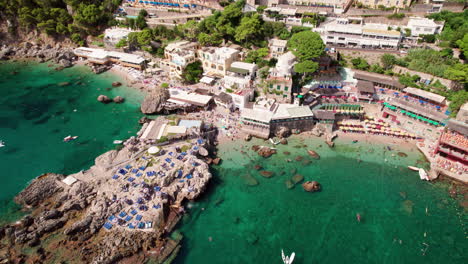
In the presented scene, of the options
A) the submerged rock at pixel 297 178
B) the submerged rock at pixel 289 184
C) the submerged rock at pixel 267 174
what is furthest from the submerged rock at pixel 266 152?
the submerged rock at pixel 289 184

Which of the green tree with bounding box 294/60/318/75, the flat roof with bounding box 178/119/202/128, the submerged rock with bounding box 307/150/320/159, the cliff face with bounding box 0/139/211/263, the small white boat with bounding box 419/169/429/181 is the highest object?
the green tree with bounding box 294/60/318/75

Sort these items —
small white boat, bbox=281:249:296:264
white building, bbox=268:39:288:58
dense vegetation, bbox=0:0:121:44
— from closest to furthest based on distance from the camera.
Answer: small white boat, bbox=281:249:296:264 < white building, bbox=268:39:288:58 < dense vegetation, bbox=0:0:121:44

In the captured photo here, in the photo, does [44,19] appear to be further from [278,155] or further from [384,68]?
[384,68]

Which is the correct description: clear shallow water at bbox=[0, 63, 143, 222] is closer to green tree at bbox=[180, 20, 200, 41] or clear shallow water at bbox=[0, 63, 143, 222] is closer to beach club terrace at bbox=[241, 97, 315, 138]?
beach club terrace at bbox=[241, 97, 315, 138]

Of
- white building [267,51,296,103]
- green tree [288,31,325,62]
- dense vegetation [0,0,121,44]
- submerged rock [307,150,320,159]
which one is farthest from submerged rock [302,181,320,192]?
dense vegetation [0,0,121,44]

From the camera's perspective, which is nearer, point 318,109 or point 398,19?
point 318,109

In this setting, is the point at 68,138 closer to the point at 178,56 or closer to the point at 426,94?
the point at 178,56

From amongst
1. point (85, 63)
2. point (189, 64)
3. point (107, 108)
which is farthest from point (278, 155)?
point (85, 63)

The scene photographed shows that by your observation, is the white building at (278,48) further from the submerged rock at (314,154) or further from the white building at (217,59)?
the submerged rock at (314,154)
